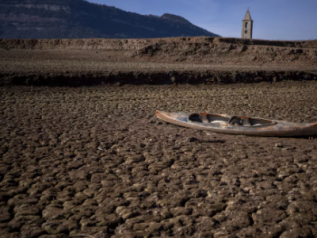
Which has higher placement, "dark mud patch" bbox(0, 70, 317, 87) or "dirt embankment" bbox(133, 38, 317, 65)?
"dirt embankment" bbox(133, 38, 317, 65)

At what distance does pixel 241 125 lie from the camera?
4.37 metres

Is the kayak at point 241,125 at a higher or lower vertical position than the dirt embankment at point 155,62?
lower

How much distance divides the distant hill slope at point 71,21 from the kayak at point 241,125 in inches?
3202

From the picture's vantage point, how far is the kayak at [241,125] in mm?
4000

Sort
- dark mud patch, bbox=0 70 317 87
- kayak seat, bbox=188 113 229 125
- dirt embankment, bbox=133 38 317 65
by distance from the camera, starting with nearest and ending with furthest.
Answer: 1. kayak seat, bbox=188 113 229 125
2. dark mud patch, bbox=0 70 317 87
3. dirt embankment, bbox=133 38 317 65

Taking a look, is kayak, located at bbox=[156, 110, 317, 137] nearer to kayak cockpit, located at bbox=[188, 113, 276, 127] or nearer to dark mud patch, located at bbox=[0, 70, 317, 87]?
kayak cockpit, located at bbox=[188, 113, 276, 127]

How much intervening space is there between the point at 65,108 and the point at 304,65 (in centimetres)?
1305

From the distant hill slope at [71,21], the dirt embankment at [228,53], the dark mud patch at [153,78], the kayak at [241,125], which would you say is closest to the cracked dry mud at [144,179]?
the kayak at [241,125]

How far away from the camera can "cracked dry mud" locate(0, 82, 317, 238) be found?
2076 millimetres

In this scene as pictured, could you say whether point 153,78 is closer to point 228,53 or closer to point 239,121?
point 239,121

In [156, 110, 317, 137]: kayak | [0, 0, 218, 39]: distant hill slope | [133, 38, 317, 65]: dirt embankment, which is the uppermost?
[0, 0, 218, 39]: distant hill slope

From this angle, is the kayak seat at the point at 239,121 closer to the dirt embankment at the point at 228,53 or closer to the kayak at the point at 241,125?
the kayak at the point at 241,125

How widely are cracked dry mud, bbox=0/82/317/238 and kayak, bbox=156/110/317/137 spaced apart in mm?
115

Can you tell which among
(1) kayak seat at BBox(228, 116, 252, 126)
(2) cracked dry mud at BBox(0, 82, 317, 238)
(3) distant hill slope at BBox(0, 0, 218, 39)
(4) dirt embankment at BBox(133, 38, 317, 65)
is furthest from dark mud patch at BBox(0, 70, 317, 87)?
(3) distant hill slope at BBox(0, 0, 218, 39)
